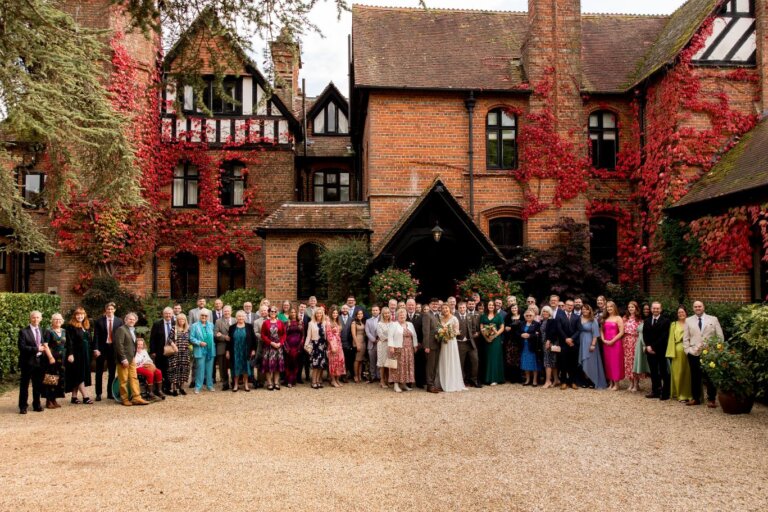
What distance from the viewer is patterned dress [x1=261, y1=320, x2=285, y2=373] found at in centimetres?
1309

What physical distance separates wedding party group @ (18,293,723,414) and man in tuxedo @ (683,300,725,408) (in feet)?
0.66

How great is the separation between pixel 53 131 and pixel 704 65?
16.9 meters

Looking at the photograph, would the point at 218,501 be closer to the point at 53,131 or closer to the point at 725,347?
the point at 53,131

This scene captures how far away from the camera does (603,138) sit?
21000 millimetres

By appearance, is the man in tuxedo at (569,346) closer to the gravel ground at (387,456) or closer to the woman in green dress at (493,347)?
the woman in green dress at (493,347)

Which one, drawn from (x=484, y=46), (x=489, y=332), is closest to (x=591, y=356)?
(x=489, y=332)

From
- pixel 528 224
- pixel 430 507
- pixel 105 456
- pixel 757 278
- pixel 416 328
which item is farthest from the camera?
pixel 528 224

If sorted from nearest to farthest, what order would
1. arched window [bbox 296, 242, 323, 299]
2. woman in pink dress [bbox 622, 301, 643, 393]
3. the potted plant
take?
the potted plant < woman in pink dress [bbox 622, 301, 643, 393] < arched window [bbox 296, 242, 323, 299]

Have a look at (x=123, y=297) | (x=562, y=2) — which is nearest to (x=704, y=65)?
(x=562, y=2)

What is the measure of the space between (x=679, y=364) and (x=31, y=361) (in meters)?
11.0

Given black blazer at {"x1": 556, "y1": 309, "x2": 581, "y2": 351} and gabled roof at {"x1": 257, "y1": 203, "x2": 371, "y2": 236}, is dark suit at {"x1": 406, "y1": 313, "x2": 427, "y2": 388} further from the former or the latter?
gabled roof at {"x1": 257, "y1": 203, "x2": 371, "y2": 236}

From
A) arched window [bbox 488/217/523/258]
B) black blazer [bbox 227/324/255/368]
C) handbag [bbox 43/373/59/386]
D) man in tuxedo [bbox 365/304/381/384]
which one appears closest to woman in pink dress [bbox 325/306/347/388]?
man in tuxedo [bbox 365/304/381/384]

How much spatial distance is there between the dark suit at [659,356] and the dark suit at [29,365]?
35.0 feet

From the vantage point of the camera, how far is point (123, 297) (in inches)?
817
